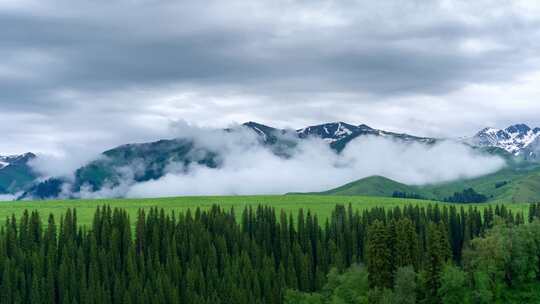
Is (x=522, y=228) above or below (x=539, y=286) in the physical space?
above

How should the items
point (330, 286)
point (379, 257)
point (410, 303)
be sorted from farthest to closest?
point (330, 286) → point (379, 257) → point (410, 303)

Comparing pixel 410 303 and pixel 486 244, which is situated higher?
pixel 486 244

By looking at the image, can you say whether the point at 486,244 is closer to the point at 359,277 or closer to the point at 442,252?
the point at 442,252

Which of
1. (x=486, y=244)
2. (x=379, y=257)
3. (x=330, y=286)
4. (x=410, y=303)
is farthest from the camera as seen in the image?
(x=330, y=286)

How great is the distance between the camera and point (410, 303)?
489 feet

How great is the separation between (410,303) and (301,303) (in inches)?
1627

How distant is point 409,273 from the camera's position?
15275 centimetres

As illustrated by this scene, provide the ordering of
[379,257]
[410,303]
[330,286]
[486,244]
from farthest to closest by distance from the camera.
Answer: [330,286], [486,244], [379,257], [410,303]

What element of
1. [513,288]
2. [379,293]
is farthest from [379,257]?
[513,288]

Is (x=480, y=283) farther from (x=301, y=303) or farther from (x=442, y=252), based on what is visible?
(x=301, y=303)

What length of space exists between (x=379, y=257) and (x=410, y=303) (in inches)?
702

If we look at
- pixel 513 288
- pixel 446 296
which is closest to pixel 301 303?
pixel 446 296

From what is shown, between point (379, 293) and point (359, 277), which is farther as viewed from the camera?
point (359, 277)

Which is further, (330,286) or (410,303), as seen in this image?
(330,286)
